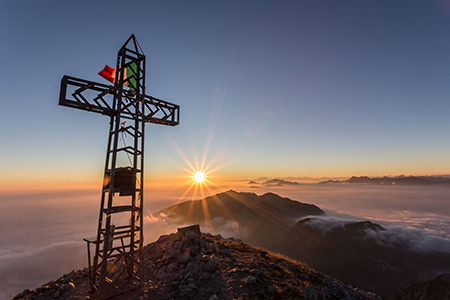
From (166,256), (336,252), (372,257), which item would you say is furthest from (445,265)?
(166,256)

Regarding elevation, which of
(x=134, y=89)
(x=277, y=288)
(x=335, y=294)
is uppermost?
(x=134, y=89)

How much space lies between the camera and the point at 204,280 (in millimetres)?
13562

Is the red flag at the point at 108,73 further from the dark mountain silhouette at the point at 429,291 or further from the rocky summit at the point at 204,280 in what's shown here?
the dark mountain silhouette at the point at 429,291

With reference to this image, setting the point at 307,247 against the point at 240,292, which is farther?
the point at 307,247

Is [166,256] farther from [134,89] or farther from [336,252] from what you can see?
[336,252]

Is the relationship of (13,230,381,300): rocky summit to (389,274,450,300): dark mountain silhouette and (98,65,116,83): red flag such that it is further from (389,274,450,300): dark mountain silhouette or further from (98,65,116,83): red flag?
(389,274,450,300): dark mountain silhouette

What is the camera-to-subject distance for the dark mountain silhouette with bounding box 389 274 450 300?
85.5m

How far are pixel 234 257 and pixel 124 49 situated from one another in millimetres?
19440

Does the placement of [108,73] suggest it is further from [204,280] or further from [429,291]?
Result: [429,291]

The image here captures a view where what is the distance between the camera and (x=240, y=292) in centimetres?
1215

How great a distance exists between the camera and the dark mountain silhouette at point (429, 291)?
281 feet

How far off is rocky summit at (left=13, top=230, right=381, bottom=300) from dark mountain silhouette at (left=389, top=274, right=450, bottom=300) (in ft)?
391

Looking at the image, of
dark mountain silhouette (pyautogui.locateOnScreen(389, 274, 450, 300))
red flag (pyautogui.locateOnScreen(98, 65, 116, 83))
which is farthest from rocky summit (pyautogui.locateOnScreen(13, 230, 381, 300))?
dark mountain silhouette (pyautogui.locateOnScreen(389, 274, 450, 300))

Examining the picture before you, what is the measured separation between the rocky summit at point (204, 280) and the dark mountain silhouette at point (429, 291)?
119m
